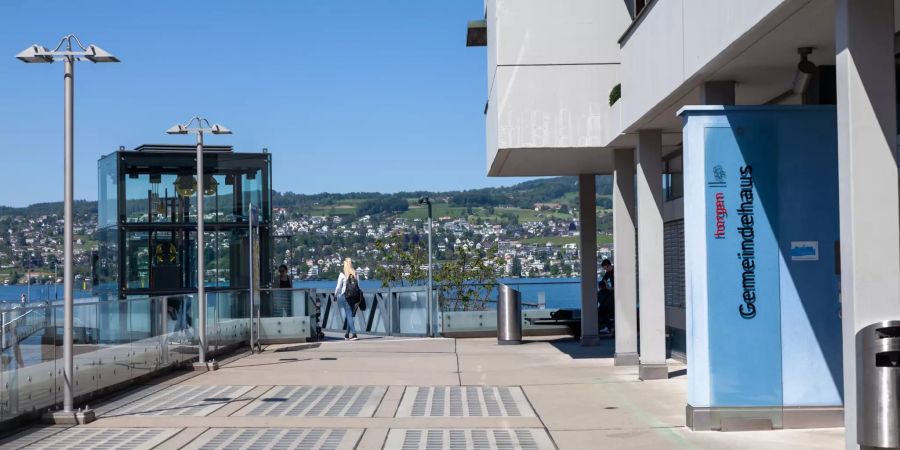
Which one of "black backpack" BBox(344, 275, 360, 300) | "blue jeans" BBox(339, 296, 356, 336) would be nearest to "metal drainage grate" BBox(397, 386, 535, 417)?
"black backpack" BBox(344, 275, 360, 300)

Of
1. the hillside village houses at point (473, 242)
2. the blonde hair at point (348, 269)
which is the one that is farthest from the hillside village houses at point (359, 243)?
the blonde hair at point (348, 269)

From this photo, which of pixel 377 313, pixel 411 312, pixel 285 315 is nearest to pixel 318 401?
pixel 285 315

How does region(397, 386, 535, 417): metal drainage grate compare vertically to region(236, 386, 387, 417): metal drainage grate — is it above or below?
below

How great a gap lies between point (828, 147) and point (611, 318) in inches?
571

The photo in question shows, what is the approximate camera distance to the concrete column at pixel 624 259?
60.0ft

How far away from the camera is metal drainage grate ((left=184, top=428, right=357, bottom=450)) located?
10586mm

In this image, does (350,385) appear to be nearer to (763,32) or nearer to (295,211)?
(763,32)

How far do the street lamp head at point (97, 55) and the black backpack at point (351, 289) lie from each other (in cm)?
1389

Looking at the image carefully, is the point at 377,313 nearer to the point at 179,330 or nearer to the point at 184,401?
the point at 179,330

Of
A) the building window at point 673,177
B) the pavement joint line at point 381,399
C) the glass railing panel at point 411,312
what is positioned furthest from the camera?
the glass railing panel at point 411,312

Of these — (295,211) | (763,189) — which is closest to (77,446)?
(763,189)

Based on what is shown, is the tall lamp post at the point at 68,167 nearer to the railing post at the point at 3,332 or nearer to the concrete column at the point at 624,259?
the railing post at the point at 3,332

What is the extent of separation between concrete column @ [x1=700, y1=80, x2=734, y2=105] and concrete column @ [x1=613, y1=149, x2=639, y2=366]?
6.40 meters

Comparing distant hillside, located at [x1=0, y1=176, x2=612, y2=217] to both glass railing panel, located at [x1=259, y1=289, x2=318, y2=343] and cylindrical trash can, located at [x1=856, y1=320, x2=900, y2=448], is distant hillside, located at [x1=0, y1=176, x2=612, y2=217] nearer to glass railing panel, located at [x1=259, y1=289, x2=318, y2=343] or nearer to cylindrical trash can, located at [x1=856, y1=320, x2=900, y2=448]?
glass railing panel, located at [x1=259, y1=289, x2=318, y2=343]
